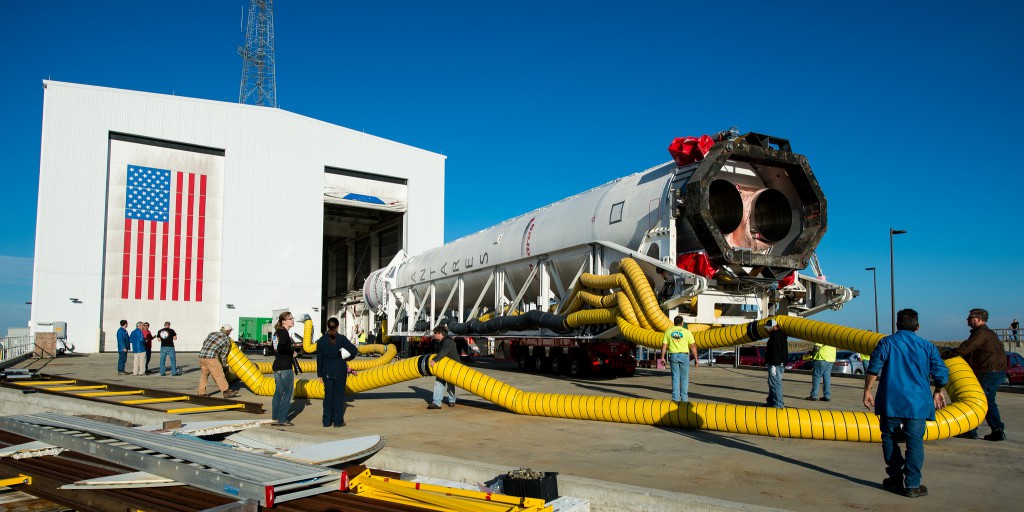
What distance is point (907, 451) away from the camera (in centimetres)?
525

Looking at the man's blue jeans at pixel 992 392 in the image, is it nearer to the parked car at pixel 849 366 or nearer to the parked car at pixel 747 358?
the parked car at pixel 849 366

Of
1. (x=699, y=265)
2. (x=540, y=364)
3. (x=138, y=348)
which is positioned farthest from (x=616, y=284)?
(x=138, y=348)

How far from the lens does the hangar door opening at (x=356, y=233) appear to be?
38634 millimetres

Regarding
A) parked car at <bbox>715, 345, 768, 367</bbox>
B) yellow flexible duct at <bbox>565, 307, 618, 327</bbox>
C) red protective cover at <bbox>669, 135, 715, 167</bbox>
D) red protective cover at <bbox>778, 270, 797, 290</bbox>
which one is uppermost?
red protective cover at <bbox>669, 135, 715, 167</bbox>

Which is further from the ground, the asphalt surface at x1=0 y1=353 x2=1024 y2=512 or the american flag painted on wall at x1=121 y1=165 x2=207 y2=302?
the american flag painted on wall at x1=121 y1=165 x2=207 y2=302

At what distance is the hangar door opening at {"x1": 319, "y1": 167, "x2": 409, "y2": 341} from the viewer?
1521 inches

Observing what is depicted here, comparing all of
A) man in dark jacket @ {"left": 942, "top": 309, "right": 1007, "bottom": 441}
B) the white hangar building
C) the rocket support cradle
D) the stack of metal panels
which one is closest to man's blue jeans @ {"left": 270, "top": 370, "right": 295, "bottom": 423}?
the stack of metal panels

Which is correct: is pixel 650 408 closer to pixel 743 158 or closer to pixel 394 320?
pixel 743 158

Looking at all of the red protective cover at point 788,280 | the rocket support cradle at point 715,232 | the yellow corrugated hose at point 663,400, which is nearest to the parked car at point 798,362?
the rocket support cradle at point 715,232

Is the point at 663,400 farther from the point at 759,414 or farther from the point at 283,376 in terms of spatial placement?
the point at 283,376

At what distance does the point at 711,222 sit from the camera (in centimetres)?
1277

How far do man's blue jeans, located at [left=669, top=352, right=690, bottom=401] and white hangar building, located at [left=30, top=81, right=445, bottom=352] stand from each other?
1068 inches

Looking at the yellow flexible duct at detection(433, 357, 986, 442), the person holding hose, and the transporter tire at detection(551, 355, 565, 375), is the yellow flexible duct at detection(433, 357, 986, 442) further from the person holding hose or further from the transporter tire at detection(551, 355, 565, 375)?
the transporter tire at detection(551, 355, 565, 375)

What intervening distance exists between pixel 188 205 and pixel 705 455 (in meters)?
36.2
